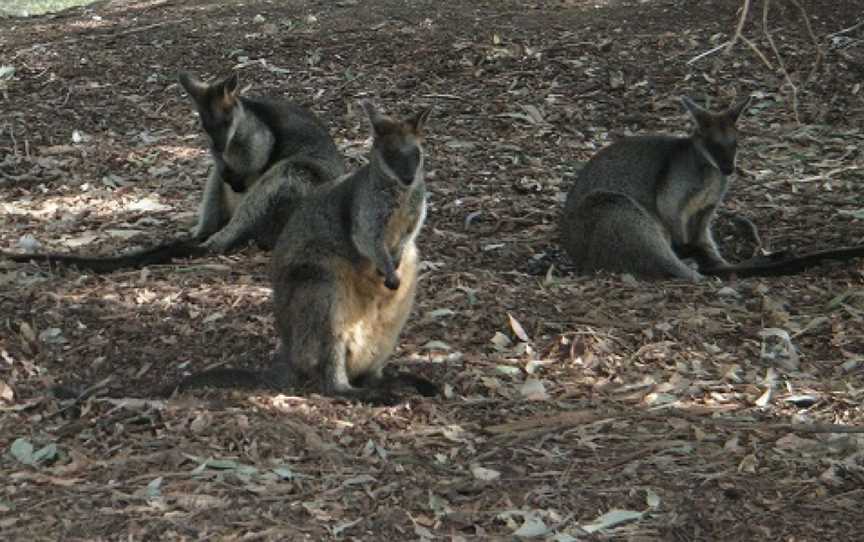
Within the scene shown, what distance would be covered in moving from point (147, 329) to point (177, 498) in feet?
6.65

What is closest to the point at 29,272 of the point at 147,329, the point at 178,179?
the point at 147,329

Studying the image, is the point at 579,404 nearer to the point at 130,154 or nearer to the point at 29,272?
the point at 29,272

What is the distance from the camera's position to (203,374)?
5.66 metres

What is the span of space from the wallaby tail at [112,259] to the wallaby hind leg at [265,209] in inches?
13.8

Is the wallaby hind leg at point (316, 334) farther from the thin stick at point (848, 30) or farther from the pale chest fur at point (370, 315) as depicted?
the thin stick at point (848, 30)

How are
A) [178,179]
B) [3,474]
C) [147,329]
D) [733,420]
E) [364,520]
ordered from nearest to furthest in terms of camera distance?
1. [364,520]
2. [3,474]
3. [733,420]
4. [147,329]
5. [178,179]

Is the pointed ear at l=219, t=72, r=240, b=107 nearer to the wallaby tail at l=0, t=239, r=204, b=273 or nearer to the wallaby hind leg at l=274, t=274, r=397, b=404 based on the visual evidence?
the wallaby tail at l=0, t=239, r=204, b=273

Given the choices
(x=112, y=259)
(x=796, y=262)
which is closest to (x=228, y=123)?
(x=112, y=259)

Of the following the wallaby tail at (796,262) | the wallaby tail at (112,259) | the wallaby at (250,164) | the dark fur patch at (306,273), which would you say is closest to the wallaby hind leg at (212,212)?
the wallaby at (250,164)

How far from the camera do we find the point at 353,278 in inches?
235

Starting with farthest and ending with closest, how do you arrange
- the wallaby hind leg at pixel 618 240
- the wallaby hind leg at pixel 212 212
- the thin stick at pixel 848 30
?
the wallaby hind leg at pixel 212 212, the wallaby hind leg at pixel 618 240, the thin stick at pixel 848 30

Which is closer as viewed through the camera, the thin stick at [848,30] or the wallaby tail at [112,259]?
the thin stick at [848,30]

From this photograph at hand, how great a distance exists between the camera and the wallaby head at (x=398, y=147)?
6.00m

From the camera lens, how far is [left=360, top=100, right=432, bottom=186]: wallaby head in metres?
6.00
